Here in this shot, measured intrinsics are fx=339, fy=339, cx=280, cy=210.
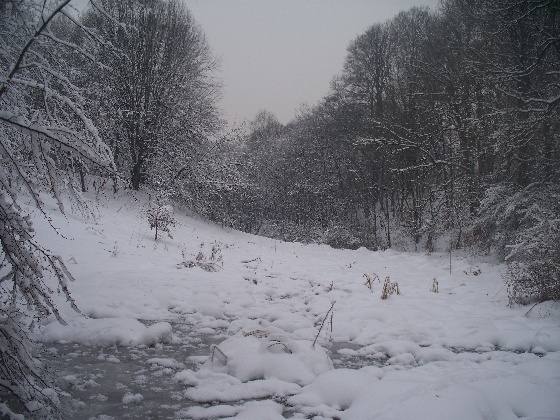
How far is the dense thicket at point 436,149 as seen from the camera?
8.66 meters

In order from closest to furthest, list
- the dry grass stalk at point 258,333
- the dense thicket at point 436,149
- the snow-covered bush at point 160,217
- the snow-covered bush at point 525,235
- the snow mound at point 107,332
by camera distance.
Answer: the snow mound at point 107,332, the dry grass stalk at point 258,333, the snow-covered bush at point 525,235, the dense thicket at point 436,149, the snow-covered bush at point 160,217

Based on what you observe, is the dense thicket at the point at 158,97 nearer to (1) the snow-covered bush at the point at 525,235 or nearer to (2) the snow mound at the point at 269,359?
(2) the snow mound at the point at 269,359

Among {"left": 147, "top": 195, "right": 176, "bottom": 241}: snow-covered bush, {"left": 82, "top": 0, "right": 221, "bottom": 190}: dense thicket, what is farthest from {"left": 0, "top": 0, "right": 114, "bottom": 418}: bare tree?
{"left": 82, "top": 0, "right": 221, "bottom": 190}: dense thicket

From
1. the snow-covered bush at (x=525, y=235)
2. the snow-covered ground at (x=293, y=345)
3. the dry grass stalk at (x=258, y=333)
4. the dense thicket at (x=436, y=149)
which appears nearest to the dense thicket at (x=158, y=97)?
the dense thicket at (x=436, y=149)

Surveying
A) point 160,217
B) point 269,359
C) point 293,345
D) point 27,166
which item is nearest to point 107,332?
point 269,359

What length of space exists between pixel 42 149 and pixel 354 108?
72.0 feet

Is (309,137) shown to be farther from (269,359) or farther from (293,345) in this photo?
(269,359)

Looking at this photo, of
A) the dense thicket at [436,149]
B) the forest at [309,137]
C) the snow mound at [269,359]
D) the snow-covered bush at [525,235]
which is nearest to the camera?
the forest at [309,137]

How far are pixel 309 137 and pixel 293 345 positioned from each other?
25.4 meters

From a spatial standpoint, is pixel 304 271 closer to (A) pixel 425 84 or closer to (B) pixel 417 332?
(B) pixel 417 332

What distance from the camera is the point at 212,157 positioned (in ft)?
55.6

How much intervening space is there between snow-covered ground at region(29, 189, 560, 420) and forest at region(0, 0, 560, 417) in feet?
1.82

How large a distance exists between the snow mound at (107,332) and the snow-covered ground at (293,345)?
12 mm

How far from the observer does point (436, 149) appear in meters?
16.8
